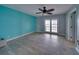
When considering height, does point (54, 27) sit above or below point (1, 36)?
above

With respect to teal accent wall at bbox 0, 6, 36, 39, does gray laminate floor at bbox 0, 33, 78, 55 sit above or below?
below

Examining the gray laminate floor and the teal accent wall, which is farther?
the teal accent wall

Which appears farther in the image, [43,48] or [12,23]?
[12,23]

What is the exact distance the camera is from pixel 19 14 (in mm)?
4594

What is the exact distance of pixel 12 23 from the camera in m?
3.98

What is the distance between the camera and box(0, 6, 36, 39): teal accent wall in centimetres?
343

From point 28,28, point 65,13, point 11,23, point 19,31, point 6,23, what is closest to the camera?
point 65,13

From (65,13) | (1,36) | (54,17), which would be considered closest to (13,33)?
(1,36)

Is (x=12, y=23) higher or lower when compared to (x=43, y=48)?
higher

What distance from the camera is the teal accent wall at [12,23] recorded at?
3426 millimetres

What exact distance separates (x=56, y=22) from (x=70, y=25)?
4.23ft

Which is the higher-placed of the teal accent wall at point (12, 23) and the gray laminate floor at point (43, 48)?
the teal accent wall at point (12, 23)
